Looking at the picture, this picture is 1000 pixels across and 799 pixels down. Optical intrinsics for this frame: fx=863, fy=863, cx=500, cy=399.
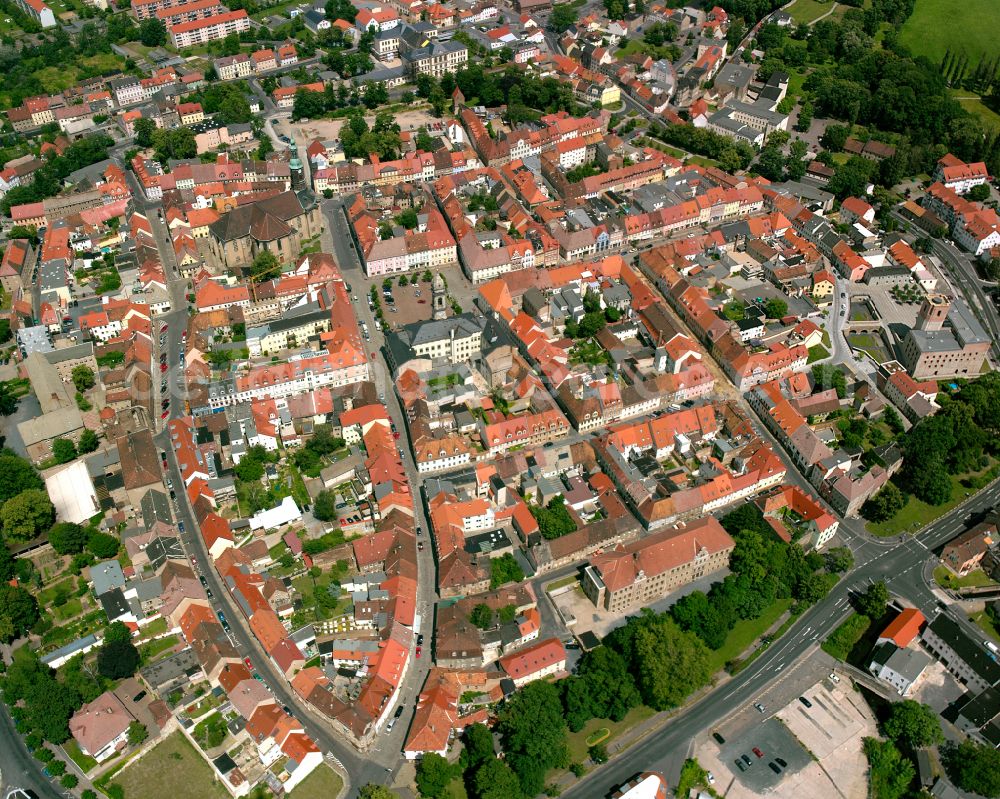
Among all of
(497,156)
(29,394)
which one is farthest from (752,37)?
(29,394)

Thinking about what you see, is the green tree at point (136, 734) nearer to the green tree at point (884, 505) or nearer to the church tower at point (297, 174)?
the green tree at point (884, 505)

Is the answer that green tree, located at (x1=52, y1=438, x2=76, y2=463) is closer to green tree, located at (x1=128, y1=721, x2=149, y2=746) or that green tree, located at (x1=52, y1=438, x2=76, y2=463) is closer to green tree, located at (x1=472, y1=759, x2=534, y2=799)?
green tree, located at (x1=128, y1=721, x2=149, y2=746)

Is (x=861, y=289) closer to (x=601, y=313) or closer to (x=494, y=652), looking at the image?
(x=601, y=313)

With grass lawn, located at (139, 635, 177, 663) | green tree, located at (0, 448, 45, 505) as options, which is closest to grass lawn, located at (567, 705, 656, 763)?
grass lawn, located at (139, 635, 177, 663)

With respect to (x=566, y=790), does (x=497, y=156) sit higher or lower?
higher

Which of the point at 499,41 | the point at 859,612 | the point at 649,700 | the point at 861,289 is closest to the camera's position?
the point at 649,700

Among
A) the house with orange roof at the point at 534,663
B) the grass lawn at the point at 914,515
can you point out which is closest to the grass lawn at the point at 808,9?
the grass lawn at the point at 914,515

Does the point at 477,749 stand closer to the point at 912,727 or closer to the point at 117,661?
the point at 117,661

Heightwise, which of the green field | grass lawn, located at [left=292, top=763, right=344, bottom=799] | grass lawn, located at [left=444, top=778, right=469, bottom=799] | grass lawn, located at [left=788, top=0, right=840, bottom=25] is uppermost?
grass lawn, located at [left=788, top=0, right=840, bottom=25]

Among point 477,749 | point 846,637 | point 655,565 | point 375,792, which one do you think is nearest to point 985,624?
point 846,637
